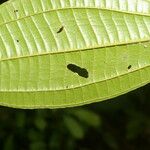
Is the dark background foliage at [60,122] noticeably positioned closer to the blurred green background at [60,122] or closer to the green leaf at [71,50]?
the blurred green background at [60,122]

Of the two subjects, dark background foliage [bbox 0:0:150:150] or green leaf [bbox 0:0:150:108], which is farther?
dark background foliage [bbox 0:0:150:150]

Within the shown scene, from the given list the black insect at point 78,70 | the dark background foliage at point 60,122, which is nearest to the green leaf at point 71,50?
the black insect at point 78,70

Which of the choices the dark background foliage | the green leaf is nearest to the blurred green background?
the dark background foliage

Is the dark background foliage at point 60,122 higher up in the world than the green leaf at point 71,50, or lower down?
lower down

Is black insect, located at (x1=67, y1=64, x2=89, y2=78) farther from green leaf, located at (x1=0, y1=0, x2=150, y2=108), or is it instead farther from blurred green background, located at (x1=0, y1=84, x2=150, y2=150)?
blurred green background, located at (x1=0, y1=84, x2=150, y2=150)

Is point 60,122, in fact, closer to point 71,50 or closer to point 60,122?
point 60,122

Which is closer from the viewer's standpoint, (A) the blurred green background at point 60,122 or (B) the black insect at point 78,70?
(B) the black insect at point 78,70

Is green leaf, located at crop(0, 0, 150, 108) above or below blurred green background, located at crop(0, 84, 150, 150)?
above
